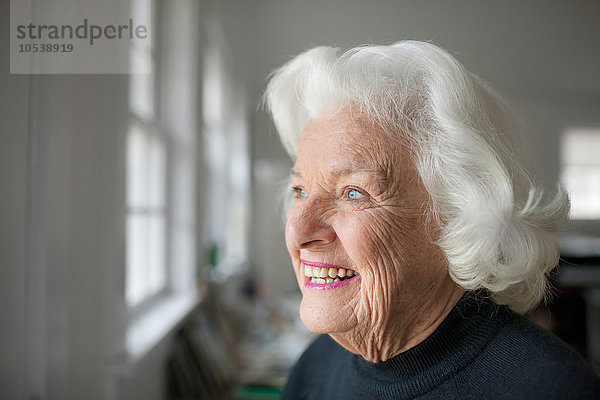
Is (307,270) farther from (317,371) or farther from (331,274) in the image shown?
(317,371)

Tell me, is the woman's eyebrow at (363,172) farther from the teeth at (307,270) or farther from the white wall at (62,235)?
the white wall at (62,235)

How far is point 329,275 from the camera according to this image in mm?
953

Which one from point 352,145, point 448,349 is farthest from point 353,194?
point 448,349

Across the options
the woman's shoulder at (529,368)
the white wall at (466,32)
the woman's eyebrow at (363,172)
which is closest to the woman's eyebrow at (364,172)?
the woman's eyebrow at (363,172)

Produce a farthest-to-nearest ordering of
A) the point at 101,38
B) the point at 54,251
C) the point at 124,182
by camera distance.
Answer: the point at 124,182 < the point at 101,38 < the point at 54,251

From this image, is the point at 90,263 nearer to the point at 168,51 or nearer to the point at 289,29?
the point at 168,51

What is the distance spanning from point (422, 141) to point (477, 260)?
265 mm

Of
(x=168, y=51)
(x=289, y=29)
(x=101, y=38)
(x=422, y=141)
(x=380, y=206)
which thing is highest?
(x=289, y=29)

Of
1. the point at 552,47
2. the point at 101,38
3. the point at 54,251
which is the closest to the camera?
the point at 54,251

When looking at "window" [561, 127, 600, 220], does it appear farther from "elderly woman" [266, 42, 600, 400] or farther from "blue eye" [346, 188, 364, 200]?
"blue eye" [346, 188, 364, 200]

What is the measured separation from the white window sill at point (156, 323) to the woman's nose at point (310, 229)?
110cm

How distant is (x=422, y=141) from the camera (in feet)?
3.01

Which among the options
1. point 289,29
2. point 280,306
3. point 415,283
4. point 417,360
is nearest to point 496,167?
point 415,283

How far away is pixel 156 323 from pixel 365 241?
181 centimetres
